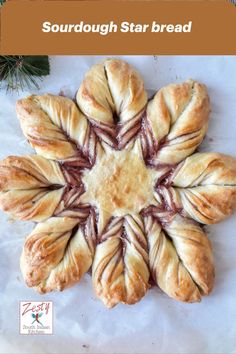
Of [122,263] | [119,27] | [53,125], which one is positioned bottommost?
[122,263]

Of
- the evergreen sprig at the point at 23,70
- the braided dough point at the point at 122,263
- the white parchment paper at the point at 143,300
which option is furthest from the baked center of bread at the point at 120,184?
the evergreen sprig at the point at 23,70

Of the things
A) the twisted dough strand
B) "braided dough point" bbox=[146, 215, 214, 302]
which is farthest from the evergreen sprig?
"braided dough point" bbox=[146, 215, 214, 302]

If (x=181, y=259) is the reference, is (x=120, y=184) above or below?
above

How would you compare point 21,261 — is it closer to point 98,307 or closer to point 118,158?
point 98,307

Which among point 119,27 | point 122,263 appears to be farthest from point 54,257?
point 119,27

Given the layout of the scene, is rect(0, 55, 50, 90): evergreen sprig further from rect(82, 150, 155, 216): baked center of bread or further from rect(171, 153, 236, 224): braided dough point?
rect(171, 153, 236, 224): braided dough point

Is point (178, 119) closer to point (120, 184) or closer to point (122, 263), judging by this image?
point (120, 184)

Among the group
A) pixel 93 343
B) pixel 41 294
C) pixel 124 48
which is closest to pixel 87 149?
pixel 124 48
